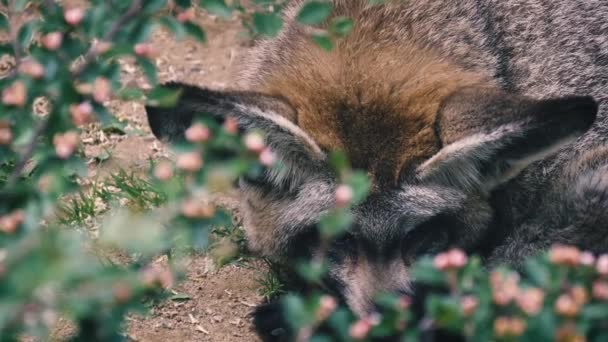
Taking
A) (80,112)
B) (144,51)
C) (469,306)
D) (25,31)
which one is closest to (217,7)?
(144,51)

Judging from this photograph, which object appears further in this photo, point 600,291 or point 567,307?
point 600,291

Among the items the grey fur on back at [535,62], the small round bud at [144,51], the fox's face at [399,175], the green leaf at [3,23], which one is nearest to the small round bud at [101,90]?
the small round bud at [144,51]

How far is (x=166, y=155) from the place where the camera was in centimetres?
579

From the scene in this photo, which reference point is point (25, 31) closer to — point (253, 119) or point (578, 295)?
point (253, 119)

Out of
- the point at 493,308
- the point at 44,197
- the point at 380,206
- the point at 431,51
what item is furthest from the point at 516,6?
the point at 44,197

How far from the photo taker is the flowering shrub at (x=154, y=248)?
6.49 feet

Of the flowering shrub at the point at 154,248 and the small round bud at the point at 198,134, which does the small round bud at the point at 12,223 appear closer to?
the flowering shrub at the point at 154,248

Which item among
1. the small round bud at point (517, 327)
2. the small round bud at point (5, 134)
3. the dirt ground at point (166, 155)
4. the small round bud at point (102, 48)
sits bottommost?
the dirt ground at point (166, 155)

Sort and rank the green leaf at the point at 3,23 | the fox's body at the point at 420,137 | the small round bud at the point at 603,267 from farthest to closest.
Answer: the fox's body at the point at 420,137 → the green leaf at the point at 3,23 → the small round bud at the point at 603,267

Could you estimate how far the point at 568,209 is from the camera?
425 centimetres

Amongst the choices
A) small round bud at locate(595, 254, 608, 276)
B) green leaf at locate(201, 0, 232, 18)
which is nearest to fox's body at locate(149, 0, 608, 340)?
green leaf at locate(201, 0, 232, 18)

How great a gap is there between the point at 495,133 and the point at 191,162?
187cm

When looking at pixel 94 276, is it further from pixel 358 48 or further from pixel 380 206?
pixel 358 48

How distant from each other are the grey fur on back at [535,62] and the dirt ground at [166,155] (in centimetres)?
97
